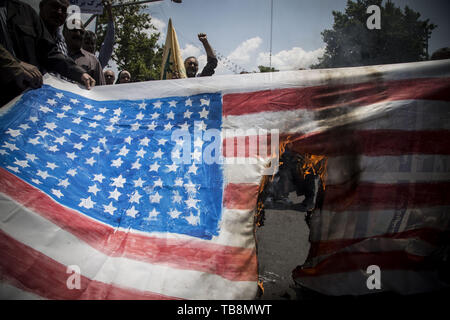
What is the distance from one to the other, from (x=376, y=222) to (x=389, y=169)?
42cm

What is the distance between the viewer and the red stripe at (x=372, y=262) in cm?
171

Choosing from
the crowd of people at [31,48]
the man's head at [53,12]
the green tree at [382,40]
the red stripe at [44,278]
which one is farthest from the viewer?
the green tree at [382,40]

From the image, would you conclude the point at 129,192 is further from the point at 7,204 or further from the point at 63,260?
the point at 7,204

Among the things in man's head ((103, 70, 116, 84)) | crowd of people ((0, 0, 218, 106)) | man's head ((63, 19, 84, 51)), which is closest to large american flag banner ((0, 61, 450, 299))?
crowd of people ((0, 0, 218, 106))

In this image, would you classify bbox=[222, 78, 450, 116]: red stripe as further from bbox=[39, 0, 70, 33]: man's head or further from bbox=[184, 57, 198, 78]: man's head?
bbox=[184, 57, 198, 78]: man's head

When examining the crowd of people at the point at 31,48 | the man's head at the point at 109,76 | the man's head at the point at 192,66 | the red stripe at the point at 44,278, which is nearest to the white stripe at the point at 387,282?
the red stripe at the point at 44,278

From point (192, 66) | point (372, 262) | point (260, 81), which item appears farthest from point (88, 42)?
point (372, 262)

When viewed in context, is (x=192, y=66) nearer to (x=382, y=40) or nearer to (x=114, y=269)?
(x=114, y=269)

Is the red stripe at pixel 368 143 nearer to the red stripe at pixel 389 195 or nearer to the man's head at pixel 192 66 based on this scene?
the red stripe at pixel 389 195

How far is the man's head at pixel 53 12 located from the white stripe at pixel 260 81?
2.48 feet

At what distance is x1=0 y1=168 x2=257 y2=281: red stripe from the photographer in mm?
1561

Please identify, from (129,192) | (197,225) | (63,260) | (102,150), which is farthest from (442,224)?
(102,150)
